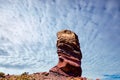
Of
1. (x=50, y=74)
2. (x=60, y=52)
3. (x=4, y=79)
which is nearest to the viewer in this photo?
(x=4, y=79)

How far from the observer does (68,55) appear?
4962cm

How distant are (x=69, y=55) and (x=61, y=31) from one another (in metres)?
6.40

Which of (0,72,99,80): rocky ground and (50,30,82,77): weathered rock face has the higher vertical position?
(50,30,82,77): weathered rock face

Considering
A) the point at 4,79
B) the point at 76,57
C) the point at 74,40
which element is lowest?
the point at 4,79

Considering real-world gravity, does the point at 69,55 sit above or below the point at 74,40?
below

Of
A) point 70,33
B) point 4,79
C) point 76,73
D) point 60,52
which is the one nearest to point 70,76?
point 76,73

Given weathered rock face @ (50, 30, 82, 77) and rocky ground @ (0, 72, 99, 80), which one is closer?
rocky ground @ (0, 72, 99, 80)

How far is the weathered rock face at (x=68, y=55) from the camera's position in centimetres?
4828

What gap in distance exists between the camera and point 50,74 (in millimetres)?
47375

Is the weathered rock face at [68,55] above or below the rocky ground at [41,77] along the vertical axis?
above

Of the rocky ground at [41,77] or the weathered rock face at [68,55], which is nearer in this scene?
the rocky ground at [41,77]

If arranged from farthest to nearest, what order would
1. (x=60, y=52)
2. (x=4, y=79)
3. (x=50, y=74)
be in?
(x=60, y=52) → (x=50, y=74) → (x=4, y=79)

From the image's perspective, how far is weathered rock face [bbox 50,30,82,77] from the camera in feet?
158

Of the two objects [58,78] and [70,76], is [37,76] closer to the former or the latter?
[58,78]
